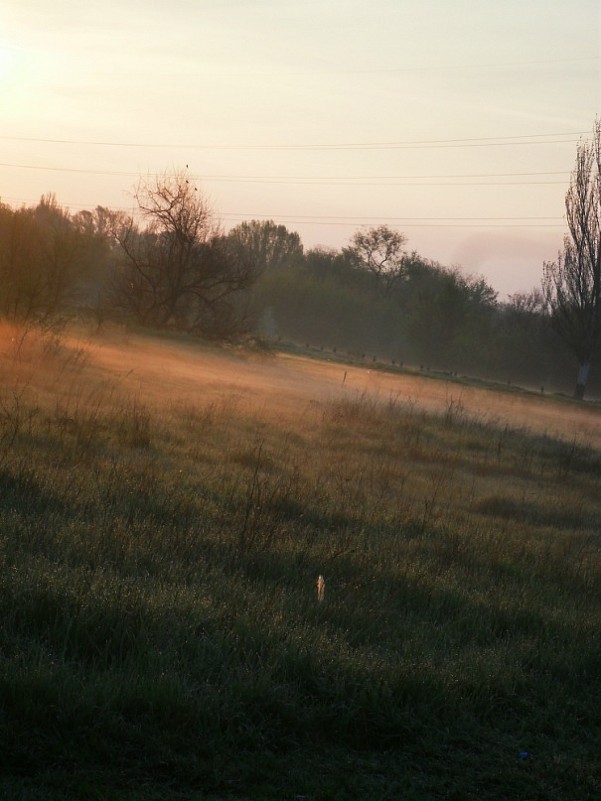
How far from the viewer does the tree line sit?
29.6 m

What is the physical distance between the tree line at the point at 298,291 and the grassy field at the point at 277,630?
1809cm

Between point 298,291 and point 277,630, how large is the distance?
84.5 metres

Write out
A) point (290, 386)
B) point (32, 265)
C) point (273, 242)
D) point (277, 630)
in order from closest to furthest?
point (277, 630), point (32, 265), point (290, 386), point (273, 242)

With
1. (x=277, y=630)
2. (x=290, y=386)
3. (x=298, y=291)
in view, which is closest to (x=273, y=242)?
(x=298, y=291)

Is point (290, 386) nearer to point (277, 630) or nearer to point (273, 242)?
point (277, 630)

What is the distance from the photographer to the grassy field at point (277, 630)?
4.42 metres

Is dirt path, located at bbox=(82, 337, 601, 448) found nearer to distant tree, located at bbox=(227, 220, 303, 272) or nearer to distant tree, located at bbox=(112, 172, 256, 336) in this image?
distant tree, located at bbox=(112, 172, 256, 336)

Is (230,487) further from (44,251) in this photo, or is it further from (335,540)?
(44,251)

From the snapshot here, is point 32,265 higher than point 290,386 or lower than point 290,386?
higher

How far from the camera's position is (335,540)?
866 centimetres

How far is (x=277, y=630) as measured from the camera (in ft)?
18.9

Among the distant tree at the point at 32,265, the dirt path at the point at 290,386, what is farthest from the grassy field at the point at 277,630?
the distant tree at the point at 32,265

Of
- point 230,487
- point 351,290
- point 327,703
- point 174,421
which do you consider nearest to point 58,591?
point 327,703

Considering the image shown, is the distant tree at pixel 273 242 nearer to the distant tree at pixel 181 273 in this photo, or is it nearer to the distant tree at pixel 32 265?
the distant tree at pixel 181 273
